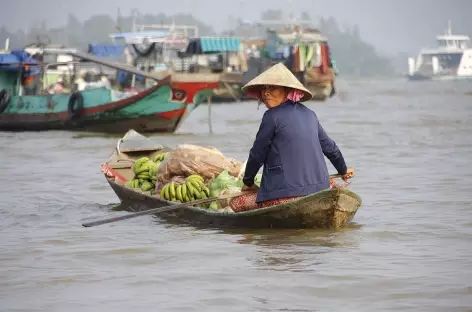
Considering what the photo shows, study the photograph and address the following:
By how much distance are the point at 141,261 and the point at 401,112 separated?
2319 centimetres

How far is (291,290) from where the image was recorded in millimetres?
5746

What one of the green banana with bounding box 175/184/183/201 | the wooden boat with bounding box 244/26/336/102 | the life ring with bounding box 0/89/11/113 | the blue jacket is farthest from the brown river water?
the wooden boat with bounding box 244/26/336/102

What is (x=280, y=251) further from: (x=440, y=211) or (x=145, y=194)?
(x=440, y=211)

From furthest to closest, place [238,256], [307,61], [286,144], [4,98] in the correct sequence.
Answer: [307,61], [4,98], [286,144], [238,256]

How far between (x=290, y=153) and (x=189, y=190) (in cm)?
134

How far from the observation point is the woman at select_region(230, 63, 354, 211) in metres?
6.94

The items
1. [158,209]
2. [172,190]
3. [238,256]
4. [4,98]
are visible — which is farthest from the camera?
[4,98]

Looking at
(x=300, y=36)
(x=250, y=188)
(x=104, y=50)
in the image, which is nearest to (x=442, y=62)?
(x=300, y=36)

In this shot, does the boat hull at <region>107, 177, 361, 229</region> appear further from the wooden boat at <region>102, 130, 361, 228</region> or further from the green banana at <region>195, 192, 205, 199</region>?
the green banana at <region>195, 192, 205, 199</region>

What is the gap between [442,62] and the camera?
10575 centimetres

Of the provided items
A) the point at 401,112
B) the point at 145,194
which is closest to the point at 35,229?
the point at 145,194

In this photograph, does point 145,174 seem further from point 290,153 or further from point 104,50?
point 104,50

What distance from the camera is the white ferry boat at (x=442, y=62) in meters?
96.6

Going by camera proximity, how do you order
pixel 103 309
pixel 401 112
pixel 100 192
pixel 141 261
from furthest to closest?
pixel 401 112
pixel 100 192
pixel 141 261
pixel 103 309
